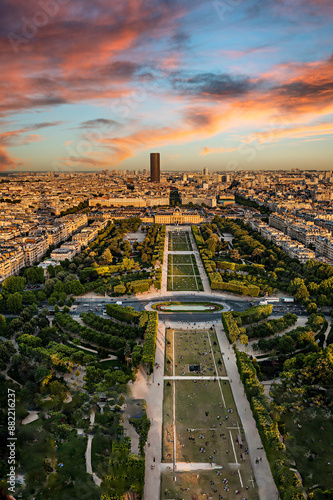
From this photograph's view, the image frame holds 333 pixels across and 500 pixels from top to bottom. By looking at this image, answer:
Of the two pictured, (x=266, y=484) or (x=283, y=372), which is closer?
(x=266, y=484)

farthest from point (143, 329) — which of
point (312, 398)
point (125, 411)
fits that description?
point (312, 398)

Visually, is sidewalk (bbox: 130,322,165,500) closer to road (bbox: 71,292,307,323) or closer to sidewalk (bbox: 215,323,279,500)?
sidewalk (bbox: 215,323,279,500)

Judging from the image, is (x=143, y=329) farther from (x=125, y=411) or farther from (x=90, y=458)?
(x=90, y=458)

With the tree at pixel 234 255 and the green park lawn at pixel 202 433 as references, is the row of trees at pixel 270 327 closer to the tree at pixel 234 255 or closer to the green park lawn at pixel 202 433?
the green park lawn at pixel 202 433

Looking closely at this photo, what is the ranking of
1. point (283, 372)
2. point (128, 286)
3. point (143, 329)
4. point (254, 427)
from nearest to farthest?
point (254, 427) → point (283, 372) → point (143, 329) → point (128, 286)

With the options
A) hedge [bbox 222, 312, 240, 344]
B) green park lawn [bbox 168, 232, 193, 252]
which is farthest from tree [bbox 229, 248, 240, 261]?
hedge [bbox 222, 312, 240, 344]

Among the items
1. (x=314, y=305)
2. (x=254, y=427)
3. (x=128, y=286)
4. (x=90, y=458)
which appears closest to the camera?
(x=90, y=458)
